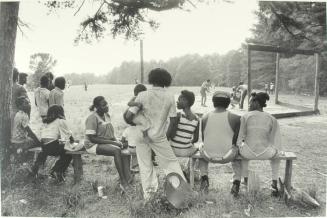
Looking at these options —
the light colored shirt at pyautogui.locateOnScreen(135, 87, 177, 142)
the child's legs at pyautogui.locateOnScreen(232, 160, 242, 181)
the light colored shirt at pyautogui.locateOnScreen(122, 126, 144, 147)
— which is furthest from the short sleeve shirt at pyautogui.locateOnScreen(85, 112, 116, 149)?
the child's legs at pyautogui.locateOnScreen(232, 160, 242, 181)

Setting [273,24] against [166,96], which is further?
[273,24]

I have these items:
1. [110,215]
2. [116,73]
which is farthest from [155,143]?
[116,73]

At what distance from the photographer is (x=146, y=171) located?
14.1ft

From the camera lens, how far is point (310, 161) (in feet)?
21.3

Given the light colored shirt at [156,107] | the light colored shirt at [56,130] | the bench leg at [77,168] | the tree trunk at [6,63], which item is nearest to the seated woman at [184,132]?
the light colored shirt at [156,107]

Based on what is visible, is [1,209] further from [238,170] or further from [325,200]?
[325,200]

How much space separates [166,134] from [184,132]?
24cm

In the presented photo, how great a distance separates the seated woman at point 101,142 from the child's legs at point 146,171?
0.47 metres

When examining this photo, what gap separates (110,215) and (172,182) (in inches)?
30.9

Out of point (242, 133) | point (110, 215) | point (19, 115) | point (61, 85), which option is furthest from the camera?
point (61, 85)

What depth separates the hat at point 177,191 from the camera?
157 inches

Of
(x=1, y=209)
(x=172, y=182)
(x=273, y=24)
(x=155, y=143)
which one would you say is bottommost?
(x=1, y=209)

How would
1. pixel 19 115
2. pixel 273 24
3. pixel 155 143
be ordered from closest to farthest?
pixel 155 143 → pixel 19 115 → pixel 273 24

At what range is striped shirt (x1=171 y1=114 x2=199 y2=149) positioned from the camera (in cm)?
469
